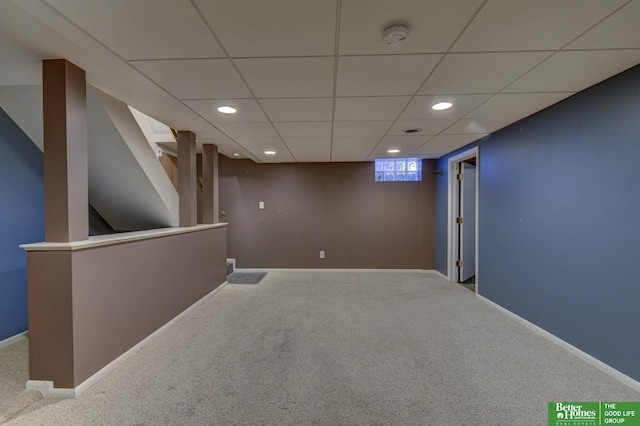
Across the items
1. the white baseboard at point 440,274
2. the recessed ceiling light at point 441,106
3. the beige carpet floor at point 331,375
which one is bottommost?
the beige carpet floor at point 331,375

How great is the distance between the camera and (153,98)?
7.61 ft

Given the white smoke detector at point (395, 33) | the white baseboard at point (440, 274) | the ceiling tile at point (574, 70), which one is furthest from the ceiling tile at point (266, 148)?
the white baseboard at point (440, 274)

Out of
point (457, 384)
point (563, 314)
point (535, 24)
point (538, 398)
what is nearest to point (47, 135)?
point (535, 24)

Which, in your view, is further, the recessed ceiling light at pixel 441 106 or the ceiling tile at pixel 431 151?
the ceiling tile at pixel 431 151

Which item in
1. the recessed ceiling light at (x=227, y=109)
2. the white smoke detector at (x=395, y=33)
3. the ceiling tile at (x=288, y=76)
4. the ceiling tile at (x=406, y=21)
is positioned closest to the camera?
the ceiling tile at (x=406, y=21)

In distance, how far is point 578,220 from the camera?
2273mm

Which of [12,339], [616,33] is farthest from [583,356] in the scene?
[12,339]

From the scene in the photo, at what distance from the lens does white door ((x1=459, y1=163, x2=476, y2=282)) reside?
180 inches

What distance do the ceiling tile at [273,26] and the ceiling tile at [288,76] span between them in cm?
9

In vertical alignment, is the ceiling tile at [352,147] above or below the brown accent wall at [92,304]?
above

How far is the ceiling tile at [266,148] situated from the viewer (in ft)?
12.1

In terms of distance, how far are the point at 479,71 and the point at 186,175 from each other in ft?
10.7

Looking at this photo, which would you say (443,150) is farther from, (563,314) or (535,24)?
(535,24)

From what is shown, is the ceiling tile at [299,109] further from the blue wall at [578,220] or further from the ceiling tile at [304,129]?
the blue wall at [578,220]
